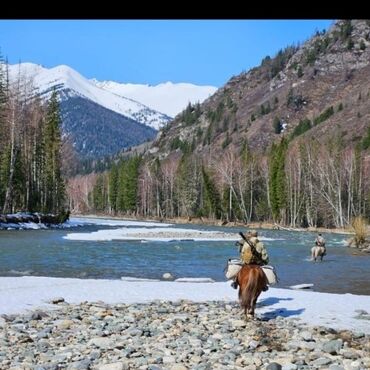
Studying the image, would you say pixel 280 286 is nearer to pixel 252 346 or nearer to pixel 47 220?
pixel 252 346

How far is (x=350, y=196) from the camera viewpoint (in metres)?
70.5

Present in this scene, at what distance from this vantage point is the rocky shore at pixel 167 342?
802 cm

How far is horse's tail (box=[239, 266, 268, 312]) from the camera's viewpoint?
1171 centimetres

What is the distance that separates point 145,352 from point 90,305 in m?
4.27

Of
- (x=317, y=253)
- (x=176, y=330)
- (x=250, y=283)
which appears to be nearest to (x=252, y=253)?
(x=250, y=283)

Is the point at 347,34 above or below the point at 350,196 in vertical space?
above

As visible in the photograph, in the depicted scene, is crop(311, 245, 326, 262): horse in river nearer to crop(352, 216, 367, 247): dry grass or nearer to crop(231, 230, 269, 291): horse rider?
crop(352, 216, 367, 247): dry grass

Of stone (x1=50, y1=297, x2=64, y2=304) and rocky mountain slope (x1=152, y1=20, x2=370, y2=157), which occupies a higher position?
rocky mountain slope (x1=152, y1=20, x2=370, y2=157)

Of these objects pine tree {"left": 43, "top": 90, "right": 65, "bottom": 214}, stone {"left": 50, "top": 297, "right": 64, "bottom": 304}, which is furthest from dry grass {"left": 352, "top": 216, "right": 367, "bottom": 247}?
pine tree {"left": 43, "top": 90, "right": 65, "bottom": 214}

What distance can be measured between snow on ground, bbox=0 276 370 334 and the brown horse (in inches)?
25.8

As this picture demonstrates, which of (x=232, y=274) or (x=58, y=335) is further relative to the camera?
(x=232, y=274)

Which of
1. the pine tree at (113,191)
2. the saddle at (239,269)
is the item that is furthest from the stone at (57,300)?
the pine tree at (113,191)
